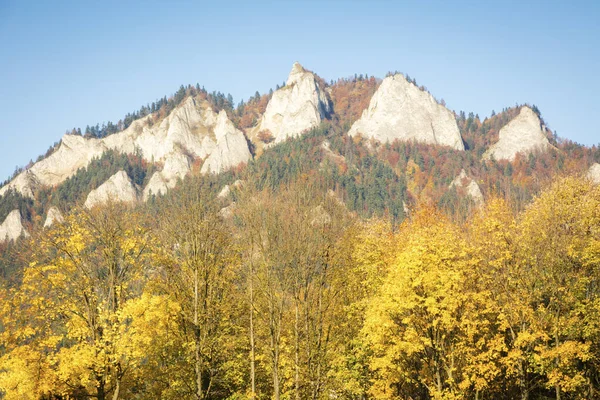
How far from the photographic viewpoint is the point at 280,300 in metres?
23.6

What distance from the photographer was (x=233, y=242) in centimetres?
2730

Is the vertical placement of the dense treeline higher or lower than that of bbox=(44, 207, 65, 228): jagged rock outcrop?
lower

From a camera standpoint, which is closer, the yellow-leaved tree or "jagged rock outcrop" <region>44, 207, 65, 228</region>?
the yellow-leaved tree

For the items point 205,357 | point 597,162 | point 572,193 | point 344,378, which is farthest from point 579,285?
point 597,162

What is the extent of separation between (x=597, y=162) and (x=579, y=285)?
20688 cm

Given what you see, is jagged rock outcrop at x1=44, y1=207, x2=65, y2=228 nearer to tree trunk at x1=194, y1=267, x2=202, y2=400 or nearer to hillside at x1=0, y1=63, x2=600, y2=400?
hillside at x1=0, y1=63, x2=600, y2=400

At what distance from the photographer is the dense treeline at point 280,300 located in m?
23.2

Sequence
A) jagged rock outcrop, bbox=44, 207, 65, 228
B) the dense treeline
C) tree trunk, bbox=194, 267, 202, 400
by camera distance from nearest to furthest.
→ 1. tree trunk, bbox=194, 267, 202, 400
2. the dense treeline
3. jagged rock outcrop, bbox=44, 207, 65, 228

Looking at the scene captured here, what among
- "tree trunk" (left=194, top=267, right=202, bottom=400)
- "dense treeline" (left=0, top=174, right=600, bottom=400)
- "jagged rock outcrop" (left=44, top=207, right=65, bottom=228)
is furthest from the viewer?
"jagged rock outcrop" (left=44, top=207, right=65, bottom=228)

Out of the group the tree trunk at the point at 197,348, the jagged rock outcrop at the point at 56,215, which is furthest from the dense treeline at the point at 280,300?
the jagged rock outcrop at the point at 56,215

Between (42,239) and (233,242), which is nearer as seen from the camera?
(42,239)

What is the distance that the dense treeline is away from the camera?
23.2 meters

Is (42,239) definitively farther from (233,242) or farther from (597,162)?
(597,162)

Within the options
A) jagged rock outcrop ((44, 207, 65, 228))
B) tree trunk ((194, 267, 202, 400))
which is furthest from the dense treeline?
jagged rock outcrop ((44, 207, 65, 228))
